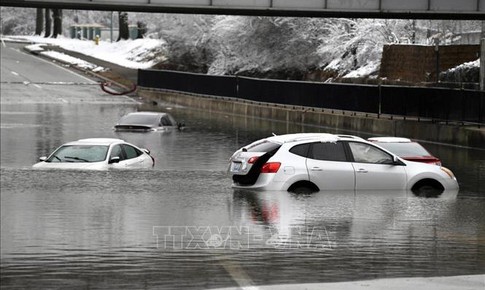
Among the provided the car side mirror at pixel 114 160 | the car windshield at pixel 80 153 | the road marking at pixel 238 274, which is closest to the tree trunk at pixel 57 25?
the car windshield at pixel 80 153

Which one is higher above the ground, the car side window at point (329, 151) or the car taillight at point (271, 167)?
the car side window at point (329, 151)

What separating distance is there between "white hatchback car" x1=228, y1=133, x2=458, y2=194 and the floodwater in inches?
12.7

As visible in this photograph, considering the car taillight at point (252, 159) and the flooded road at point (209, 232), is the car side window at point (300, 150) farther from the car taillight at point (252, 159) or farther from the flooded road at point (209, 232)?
the flooded road at point (209, 232)

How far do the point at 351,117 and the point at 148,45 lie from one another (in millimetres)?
55292

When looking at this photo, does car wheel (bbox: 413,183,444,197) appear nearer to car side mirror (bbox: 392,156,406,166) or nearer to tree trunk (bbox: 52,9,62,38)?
car side mirror (bbox: 392,156,406,166)

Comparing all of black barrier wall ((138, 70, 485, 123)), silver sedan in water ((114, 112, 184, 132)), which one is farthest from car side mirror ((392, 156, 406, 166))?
silver sedan in water ((114, 112, 184, 132))

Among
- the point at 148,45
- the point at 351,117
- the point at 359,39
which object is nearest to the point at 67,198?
the point at 351,117

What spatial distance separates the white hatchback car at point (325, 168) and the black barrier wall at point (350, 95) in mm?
19739

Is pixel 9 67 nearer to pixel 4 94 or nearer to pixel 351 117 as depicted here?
pixel 4 94

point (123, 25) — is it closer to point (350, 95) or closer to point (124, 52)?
point (124, 52)

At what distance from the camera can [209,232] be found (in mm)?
15688

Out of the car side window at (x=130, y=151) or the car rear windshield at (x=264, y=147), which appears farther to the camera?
the car side window at (x=130, y=151)

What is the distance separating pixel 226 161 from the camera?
32.6 metres

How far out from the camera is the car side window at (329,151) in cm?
2077
